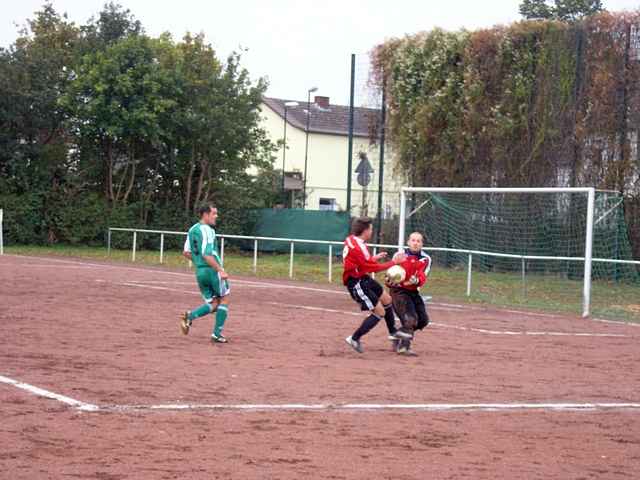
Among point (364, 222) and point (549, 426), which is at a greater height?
point (364, 222)

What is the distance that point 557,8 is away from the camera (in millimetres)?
72000

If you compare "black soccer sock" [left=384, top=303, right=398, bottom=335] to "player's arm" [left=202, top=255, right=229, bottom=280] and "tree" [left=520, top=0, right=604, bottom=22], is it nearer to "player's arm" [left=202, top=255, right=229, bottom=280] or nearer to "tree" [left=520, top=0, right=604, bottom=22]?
"player's arm" [left=202, top=255, right=229, bottom=280]

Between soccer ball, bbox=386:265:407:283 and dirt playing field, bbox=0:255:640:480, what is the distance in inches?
34.8

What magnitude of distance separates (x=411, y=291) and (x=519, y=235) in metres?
13.9

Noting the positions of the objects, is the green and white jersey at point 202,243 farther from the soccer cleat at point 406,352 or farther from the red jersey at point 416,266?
the soccer cleat at point 406,352

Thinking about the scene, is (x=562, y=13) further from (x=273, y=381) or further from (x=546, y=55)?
(x=273, y=381)

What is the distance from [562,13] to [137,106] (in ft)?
133

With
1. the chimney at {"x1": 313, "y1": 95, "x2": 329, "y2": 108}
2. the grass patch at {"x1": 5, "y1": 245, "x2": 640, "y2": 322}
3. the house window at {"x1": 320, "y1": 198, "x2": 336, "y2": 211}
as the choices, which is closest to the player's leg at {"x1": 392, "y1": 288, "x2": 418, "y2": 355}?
the grass patch at {"x1": 5, "y1": 245, "x2": 640, "y2": 322}

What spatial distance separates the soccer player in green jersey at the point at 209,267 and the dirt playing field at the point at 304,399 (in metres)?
0.41

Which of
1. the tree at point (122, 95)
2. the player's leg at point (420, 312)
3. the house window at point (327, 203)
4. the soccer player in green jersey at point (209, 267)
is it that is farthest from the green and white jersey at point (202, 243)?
the house window at point (327, 203)

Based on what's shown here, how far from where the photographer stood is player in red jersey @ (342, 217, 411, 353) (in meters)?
12.6

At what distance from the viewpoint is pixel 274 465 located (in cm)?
677

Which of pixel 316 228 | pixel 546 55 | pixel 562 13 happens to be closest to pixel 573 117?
pixel 546 55

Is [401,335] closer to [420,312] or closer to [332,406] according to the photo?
[420,312]
